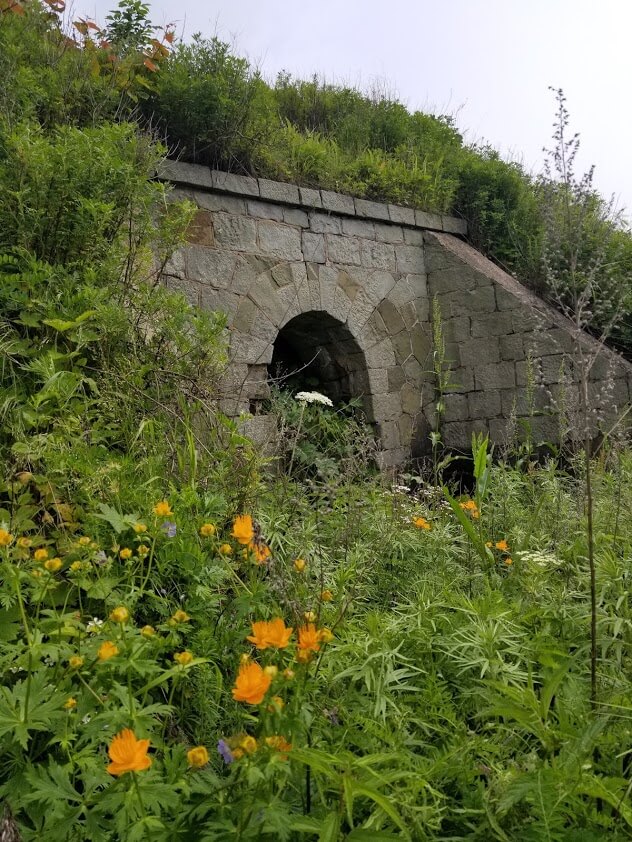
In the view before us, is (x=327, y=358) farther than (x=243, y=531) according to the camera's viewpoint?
Yes

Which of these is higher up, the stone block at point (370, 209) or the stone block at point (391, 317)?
the stone block at point (370, 209)

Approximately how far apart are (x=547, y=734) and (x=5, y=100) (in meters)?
3.74

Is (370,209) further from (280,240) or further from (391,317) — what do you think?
(280,240)

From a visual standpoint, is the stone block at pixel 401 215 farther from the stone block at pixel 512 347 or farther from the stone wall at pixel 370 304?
the stone block at pixel 512 347

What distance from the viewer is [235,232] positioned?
5242 mm

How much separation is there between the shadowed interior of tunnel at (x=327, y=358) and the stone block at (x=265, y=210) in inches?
32.7

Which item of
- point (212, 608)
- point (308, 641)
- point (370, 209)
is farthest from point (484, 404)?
point (308, 641)

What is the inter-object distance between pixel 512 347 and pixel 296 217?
216cm

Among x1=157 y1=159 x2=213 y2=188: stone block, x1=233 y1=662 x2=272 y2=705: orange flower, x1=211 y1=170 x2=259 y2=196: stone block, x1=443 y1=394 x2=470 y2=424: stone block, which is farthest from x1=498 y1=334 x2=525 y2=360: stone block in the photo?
x1=233 y1=662 x2=272 y2=705: orange flower

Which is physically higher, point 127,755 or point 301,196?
point 301,196

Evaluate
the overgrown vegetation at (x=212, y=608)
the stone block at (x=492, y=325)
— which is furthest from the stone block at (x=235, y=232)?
the stone block at (x=492, y=325)

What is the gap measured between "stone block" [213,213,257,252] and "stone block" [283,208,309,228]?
35 centimetres

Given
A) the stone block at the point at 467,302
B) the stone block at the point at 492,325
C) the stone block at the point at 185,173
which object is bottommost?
the stone block at the point at 492,325

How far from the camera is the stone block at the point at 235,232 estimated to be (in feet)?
16.9
